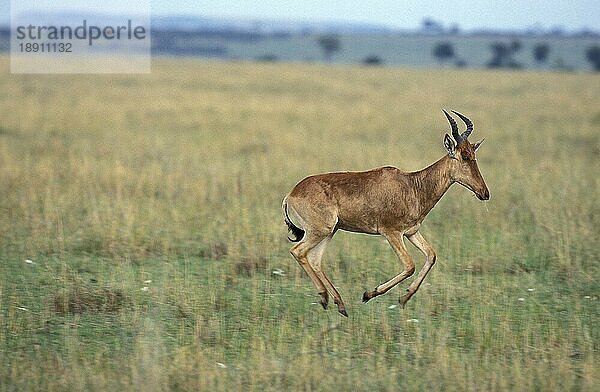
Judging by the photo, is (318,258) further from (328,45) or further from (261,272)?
(328,45)

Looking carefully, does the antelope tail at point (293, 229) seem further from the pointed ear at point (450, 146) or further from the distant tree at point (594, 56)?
the distant tree at point (594, 56)

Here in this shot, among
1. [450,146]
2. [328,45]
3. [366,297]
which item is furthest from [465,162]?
[328,45]

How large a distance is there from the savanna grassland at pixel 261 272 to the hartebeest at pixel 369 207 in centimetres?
38

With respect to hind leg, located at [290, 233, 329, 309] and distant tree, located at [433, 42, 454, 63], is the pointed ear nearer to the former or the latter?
hind leg, located at [290, 233, 329, 309]

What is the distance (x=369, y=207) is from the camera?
7434 millimetres

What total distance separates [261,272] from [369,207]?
176 centimetres

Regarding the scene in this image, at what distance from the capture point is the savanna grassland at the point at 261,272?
6188 millimetres

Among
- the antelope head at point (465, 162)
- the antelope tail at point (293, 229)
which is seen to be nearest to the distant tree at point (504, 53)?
the antelope head at point (465, 162)

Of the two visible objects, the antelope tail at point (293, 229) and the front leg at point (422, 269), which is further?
the antelope tail at point (293, 229)

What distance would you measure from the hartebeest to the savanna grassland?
384 millimetres

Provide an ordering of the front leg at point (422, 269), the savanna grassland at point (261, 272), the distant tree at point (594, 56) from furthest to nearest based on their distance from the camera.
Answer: the distant tree at point (594, 56) → the front leg at point (422, 269) → the savanna grassland at point (261, 272)

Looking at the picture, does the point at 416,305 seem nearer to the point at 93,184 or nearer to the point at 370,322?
the point at 370,322

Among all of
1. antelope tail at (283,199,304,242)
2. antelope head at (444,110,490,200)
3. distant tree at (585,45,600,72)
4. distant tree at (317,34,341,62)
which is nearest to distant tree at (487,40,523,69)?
distant tree at (585,45,600,72)

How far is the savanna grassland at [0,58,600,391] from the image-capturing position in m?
6.19
